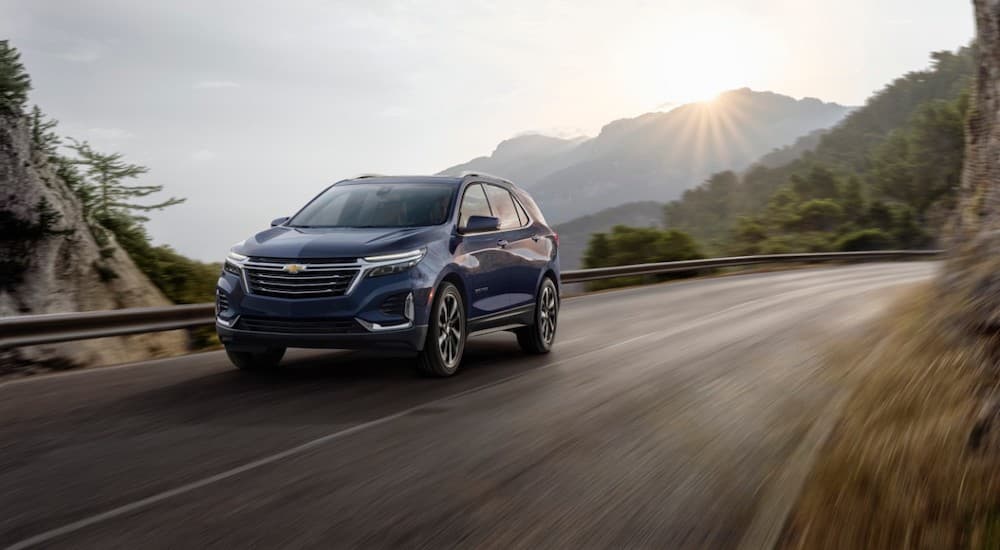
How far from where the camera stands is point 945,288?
7.37 m

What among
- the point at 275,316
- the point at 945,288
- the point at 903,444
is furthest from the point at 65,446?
the point at 945,288

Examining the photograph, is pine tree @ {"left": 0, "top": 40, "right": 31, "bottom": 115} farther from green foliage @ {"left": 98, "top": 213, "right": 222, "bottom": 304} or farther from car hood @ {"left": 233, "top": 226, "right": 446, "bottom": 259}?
car hood @ {"left": 233, "top": 226, "right": 446, "bottom": 259}

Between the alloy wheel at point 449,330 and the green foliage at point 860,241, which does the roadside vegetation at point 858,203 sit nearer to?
the green foliage at point 860,241

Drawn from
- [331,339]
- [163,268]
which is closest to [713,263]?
[163,268]

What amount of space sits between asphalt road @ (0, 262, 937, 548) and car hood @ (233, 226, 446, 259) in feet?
3.63

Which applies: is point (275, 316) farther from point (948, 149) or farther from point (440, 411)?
point (948, 149)

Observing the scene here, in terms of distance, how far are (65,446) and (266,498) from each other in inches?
73.2

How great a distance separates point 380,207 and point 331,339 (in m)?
1.90

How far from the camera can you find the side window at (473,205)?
9883 millimetres

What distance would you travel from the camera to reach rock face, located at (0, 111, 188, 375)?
12.2m

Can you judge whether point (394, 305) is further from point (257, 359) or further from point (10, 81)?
point (10, 81)

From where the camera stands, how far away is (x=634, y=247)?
34.3 meters

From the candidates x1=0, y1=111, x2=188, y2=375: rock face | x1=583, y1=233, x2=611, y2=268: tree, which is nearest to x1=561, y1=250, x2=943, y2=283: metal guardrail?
x1=583, y1=233, x2=611, y2=268: tree

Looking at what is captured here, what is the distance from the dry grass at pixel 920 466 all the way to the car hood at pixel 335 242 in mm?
3994
